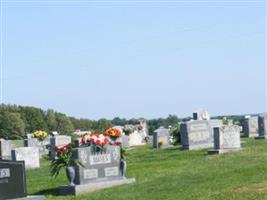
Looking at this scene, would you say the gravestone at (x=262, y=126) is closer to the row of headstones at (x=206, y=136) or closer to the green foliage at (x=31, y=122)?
the row of headstones at (x=206, y=136)

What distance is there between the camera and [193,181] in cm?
1513

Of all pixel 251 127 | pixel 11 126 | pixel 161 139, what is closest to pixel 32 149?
pixel 161 139

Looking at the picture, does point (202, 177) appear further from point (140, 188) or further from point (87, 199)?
Result: point (87, 199)

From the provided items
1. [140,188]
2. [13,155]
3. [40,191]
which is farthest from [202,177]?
[13,155]

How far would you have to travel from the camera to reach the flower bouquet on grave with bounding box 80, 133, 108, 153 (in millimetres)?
16484

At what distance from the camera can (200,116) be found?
109 feet

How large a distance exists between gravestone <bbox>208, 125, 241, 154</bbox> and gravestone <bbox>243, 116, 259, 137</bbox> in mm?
11407

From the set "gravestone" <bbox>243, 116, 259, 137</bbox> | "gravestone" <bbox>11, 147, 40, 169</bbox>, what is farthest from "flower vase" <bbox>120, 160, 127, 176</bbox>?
"gravestone" <bbox>243, 116, 259, 137</bbox>

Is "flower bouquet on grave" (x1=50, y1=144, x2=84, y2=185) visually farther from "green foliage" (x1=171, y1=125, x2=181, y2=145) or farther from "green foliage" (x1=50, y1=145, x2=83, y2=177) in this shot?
"green foliage" (x1=171, y1=125, x2=181, y2=145)

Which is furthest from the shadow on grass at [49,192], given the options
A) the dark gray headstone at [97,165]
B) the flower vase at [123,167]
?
the flower vase at [123,167]

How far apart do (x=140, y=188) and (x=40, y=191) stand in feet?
9.57

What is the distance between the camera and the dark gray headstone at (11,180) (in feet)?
33.5

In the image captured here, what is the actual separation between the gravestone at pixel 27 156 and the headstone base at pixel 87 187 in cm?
1127

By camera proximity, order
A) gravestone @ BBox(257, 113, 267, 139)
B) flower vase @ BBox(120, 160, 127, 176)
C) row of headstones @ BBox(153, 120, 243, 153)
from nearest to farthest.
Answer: flower vase @ BBox(120, 160, 127, 176)
row of headstones @ BBox(153, 120, 243, 153)
gravestone @ BBox(257, 113, 267, 139)
